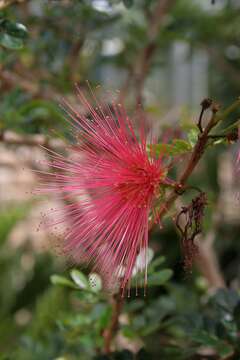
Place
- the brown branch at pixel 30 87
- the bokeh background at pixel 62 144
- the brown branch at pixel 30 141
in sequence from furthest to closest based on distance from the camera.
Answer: the brown branch at pixel 30 87 < the brown branch at pixel 30 141 < the bokeh background at pixel 62 144

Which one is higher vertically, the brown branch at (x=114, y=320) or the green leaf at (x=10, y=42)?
the green leaf at (x=10, y=42)

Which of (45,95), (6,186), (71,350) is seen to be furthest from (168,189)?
(6,186)

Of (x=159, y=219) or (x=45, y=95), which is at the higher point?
Answer: (x=45, y=95)

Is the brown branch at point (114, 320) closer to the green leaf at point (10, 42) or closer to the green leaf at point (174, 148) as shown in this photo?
the green leaf at point (174, 148)

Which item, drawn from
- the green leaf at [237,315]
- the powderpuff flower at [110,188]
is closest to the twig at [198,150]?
the powderpuff flower at [110,188]

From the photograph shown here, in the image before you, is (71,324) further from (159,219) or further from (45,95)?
(45,95)

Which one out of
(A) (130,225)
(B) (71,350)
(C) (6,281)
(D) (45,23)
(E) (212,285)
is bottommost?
(C) (6,281)

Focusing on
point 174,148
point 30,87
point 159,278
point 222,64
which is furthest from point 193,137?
point 222,64

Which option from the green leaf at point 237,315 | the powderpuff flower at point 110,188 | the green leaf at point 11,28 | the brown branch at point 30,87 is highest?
the green leaf at point 11,28

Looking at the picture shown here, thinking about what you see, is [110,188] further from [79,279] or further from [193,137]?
[79,279]

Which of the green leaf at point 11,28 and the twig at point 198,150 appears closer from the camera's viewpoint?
the twig at point 198,150
